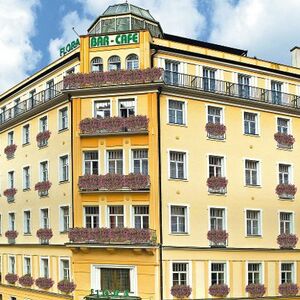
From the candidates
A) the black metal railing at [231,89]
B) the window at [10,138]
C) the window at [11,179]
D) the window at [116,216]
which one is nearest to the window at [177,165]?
the window at [116,216]

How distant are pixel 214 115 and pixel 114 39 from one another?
30.9 feet

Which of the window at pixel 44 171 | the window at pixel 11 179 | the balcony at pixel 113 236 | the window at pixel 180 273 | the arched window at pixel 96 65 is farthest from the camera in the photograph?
the window at pixel 11 179

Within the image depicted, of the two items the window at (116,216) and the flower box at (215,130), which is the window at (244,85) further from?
the window at (116,216)

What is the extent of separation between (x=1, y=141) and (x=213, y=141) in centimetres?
2324

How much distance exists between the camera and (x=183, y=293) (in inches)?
1646

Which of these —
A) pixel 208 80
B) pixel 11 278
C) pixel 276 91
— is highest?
pixel 208 80

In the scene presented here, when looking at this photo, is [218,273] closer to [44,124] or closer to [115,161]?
[115,161]

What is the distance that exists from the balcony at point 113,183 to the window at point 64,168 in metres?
Result: 3.72

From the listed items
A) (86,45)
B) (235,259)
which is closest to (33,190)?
(86,45)

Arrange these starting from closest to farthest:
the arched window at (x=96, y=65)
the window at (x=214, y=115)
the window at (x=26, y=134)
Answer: the arched window at (x=96, y=65)
the window at (x=214, y=115)
the window at (x=26, y=134)

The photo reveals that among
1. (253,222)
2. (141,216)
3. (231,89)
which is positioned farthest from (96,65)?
(253,222)

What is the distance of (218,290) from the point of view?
43.0 m

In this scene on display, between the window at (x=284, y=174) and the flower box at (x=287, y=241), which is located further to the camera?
the window at (x=284, y=174)

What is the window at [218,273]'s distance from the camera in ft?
143
